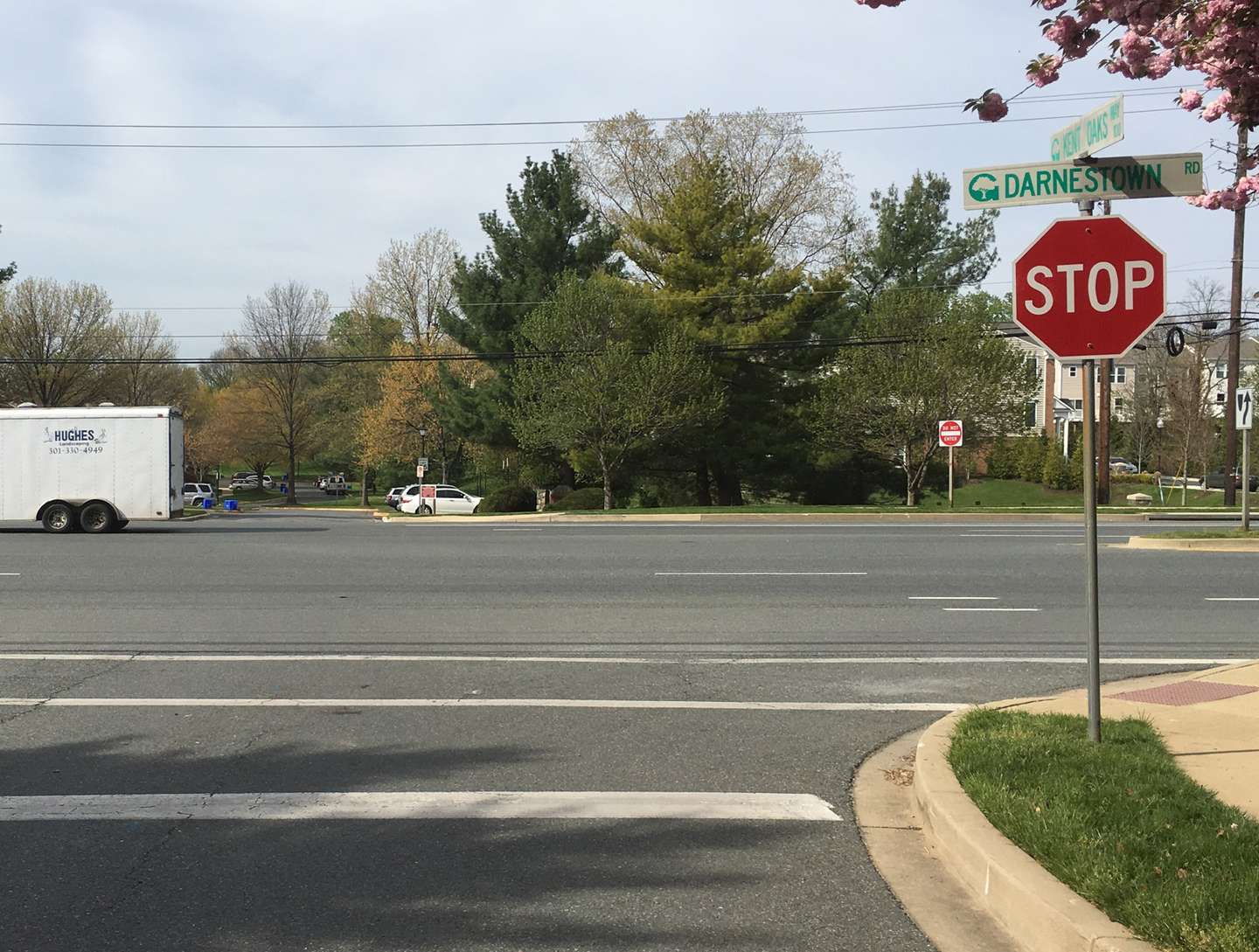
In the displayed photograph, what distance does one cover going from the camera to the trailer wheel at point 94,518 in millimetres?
25531

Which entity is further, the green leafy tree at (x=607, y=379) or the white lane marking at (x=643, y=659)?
the green leafy tree at (x=607, y=379)

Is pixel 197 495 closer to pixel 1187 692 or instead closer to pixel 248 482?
pixel 248 482

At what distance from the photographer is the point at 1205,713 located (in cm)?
686

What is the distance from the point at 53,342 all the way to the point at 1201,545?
164 feet

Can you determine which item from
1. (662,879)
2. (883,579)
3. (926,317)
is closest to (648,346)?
(926,317)

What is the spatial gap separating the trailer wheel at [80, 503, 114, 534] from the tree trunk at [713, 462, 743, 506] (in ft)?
75.0

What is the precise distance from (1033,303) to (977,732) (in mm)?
2403

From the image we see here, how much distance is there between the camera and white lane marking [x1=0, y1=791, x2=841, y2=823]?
535cm

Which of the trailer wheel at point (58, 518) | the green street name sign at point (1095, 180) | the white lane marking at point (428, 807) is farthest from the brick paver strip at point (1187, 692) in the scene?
the trailer wheel at point (58, 518)

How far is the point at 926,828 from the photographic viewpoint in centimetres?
514

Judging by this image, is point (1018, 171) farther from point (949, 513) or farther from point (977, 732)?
point (949, 513)

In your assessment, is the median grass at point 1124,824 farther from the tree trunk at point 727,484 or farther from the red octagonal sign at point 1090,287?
the tree trunk at point 727,484

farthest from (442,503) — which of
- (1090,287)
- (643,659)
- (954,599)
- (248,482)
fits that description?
(248,482)

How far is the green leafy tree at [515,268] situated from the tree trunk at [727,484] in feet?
28.3
